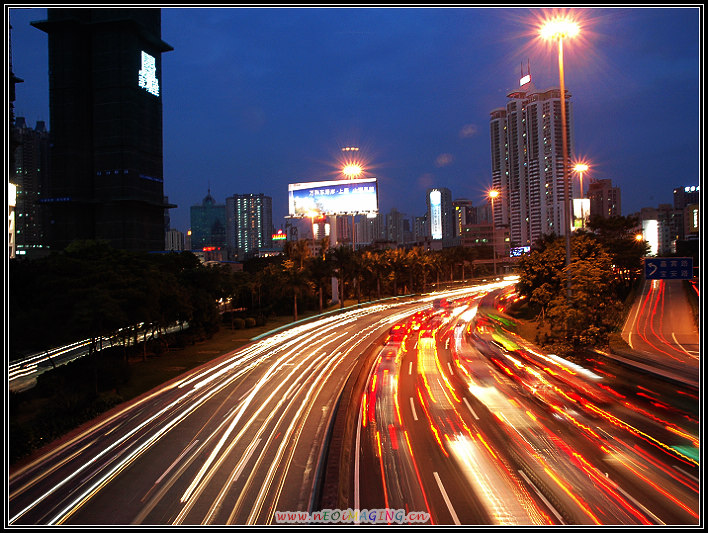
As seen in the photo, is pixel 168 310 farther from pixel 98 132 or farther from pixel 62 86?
pixel 62 86

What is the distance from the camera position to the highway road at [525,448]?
10797 mm

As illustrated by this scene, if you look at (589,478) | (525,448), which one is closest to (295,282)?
(525,448)

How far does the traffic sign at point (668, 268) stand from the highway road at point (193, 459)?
1520 cm

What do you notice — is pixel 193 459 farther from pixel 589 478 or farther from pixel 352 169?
pixel 352 169

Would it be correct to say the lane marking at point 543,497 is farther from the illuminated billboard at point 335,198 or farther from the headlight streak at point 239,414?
the illuminated billboard at point 335,198

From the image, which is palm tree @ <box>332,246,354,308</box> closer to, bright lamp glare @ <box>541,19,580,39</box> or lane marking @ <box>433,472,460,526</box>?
bright lamp glare @ <box>541,19,580,39</box>

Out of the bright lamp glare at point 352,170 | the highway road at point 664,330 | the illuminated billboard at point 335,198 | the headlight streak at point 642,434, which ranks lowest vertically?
the headlight streak at point 642,434

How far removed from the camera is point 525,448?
14.2m

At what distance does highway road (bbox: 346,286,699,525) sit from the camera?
10797 mm

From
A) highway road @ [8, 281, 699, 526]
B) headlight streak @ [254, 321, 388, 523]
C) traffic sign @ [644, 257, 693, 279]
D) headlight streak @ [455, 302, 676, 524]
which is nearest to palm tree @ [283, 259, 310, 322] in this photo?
headlight streak @ [254, 321, 388, 523]

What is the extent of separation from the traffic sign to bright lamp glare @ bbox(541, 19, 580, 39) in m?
12.2

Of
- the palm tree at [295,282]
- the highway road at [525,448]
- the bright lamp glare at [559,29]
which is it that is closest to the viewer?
the highway road at [525,448]

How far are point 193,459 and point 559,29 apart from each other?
25.5 metres

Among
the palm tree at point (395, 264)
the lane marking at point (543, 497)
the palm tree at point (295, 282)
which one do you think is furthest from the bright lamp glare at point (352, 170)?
the lane marking at point (543, 497)
